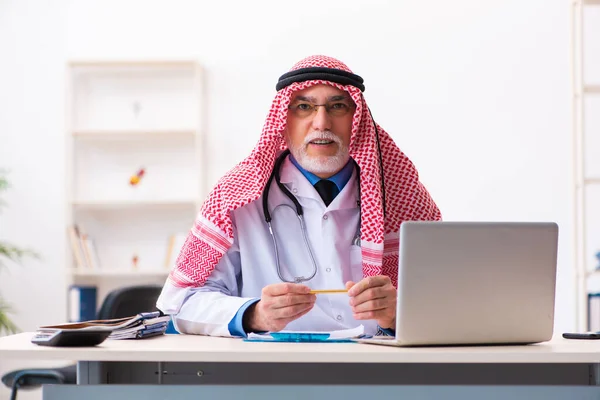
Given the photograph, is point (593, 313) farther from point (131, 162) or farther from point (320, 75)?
point (131, 162)

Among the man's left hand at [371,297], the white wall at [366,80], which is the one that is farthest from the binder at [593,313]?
the man's left hand at [371,297]

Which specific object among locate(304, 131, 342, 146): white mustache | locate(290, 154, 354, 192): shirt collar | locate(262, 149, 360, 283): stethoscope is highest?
locate(304, 131, 342, 146): white mustache

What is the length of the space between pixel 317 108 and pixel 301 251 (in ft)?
1.47

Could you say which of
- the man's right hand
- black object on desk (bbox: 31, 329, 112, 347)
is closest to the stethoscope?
the man's right hand

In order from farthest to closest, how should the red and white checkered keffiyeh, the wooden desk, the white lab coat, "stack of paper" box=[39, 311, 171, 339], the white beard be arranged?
the white beard → the white lab coat → the red and white checkered keffiyeh → "stack of paper" box=[39, 311, 171, 339] → the wooden desk

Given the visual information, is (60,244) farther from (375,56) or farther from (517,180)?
(517,180)

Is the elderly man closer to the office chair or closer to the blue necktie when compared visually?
the blue necktie

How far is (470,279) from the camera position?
1.55m

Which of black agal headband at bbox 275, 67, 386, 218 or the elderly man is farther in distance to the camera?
black agal headband at bbox 275, 67, 386, 218

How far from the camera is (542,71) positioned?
4.98 m

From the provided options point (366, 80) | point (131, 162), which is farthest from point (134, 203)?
point (366, 80)

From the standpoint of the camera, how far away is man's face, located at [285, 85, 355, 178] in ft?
8.27

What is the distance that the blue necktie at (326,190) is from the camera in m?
2.55

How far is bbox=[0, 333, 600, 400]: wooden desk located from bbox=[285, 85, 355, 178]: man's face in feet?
3.09
